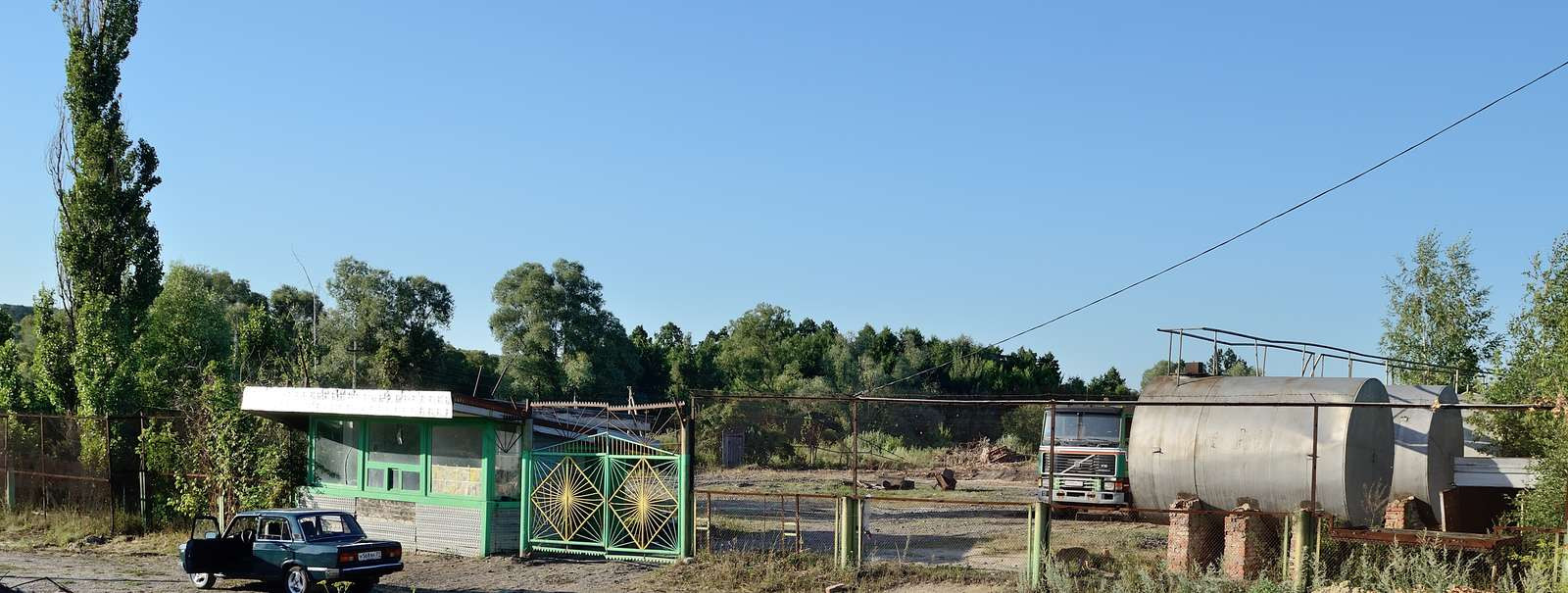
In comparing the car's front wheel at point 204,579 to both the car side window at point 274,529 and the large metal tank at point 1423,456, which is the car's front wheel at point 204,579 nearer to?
the car side window at point 274,529

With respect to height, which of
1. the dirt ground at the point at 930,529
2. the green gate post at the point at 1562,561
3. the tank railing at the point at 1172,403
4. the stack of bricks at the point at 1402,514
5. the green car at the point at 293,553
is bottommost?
the dirt ground at the point at 930,529

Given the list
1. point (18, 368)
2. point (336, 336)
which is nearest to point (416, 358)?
point (336, 336)

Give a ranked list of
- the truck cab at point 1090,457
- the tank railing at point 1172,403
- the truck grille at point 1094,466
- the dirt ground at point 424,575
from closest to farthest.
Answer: the tank railing at point 1172,403
the dirt ground at point 424,575
the truck cab at point 1090,457
the truck grille at point 1094,466

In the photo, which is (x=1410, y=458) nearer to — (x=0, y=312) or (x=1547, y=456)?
(x=1547, y=456)

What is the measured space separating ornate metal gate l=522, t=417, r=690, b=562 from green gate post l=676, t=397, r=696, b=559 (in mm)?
14

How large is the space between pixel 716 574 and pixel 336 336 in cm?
5529

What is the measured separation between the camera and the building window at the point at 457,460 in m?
19.5

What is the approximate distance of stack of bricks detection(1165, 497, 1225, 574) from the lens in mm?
16984

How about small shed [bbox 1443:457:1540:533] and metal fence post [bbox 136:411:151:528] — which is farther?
metal fence post [bbox 136:411:151:528]

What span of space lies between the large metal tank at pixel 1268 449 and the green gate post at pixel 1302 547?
2849 millimetres

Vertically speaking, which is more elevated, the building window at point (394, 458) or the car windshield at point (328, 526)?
the building window at point (394, 458)

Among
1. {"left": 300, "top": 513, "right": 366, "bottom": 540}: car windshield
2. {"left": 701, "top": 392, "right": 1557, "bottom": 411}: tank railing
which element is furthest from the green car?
{"left": 701, "top": 392, "right": 1557, "bottom": 411}: tank railing

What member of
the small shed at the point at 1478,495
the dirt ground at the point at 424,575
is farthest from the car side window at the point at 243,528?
the small shed at the point at 1478,495

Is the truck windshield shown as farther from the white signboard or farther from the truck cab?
the white signboard
